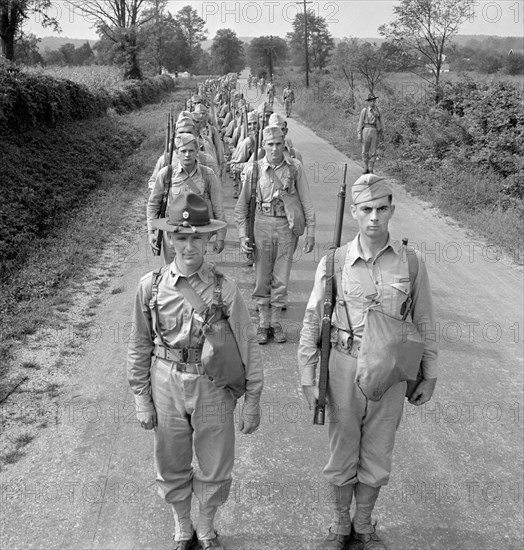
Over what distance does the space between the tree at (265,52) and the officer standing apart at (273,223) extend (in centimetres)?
7912

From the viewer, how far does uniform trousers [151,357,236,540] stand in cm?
341

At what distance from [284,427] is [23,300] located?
423 centimetres

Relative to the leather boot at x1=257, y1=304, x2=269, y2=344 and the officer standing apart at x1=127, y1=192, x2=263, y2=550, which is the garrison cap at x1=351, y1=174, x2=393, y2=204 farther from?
the leather boot at x1=257, y1=304, x2=269, y2=344

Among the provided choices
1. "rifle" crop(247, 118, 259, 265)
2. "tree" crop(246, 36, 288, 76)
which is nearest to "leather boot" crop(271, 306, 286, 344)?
"rifle" crop(247, 118, 259, 265)

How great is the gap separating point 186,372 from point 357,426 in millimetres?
1063

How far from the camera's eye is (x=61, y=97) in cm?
1861

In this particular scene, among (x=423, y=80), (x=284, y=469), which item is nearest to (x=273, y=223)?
(x=284, y=469)

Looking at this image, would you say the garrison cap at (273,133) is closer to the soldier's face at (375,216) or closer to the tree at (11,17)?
the soldier's face at (375,216)

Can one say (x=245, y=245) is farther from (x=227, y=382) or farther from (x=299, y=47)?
(x=299, y=47)

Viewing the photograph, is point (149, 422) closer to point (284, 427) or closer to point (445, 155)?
point (284, 427)

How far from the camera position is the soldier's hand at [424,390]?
3.59 metres

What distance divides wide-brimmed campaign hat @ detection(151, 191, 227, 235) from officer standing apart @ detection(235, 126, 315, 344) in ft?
9.48

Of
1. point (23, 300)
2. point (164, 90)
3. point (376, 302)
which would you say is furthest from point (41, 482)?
point (164, 90)

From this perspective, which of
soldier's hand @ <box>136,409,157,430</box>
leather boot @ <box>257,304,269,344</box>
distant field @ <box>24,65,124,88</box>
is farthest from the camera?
distant field @ <box>24,65,124,88</box>
